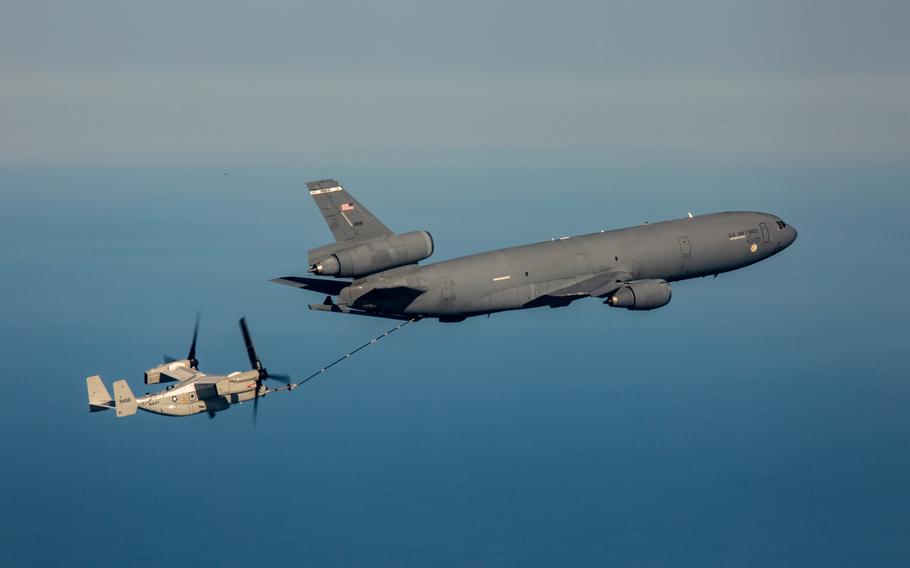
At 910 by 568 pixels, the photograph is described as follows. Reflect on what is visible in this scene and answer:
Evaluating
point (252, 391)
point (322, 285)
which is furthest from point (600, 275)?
point (252, 391)

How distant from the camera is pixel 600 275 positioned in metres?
76.8

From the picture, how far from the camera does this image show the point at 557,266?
75.2 metres

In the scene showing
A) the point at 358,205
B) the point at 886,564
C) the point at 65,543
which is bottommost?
the point at 886,564

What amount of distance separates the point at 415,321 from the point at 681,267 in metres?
22.0

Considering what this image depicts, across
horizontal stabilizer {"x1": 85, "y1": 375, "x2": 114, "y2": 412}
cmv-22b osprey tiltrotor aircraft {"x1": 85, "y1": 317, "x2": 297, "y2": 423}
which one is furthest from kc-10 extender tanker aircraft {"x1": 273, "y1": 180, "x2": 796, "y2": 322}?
horizontal stabilizer {"x1": 85, "y1": 375, "x2": 114, "y2": 412}

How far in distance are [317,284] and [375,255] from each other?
4.74 m

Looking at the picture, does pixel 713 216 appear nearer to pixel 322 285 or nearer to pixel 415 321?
pixel 415 321

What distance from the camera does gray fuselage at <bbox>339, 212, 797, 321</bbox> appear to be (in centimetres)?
7150

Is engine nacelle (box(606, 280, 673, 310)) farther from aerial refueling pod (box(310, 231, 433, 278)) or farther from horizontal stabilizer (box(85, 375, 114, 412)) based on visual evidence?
horizontal stabilizer (box(85, 375, 114, 412))

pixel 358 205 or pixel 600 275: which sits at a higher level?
pixel 358 205

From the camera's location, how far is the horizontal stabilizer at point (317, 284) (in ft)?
234

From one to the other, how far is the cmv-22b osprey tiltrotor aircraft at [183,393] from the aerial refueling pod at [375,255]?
40.6ft

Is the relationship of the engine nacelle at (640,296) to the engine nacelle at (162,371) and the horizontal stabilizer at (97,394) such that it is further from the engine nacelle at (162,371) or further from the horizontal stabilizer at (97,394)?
the horizontal stabilizer at (97,394)

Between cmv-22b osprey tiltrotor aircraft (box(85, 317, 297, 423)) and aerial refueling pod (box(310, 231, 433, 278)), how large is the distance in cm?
1238
